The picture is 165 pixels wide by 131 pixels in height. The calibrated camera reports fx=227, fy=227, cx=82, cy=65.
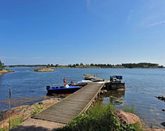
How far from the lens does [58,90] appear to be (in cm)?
3478

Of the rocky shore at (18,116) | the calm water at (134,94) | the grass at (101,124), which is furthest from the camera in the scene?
the calm water at (134,94)

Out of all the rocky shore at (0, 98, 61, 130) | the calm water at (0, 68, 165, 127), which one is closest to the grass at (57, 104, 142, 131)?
the rocky shore at (0, 98, 61, 130)

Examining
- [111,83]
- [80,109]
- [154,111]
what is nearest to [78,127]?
[80,109]

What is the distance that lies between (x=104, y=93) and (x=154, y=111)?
13.8 metres

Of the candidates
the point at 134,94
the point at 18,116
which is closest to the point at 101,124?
the point at 18,116

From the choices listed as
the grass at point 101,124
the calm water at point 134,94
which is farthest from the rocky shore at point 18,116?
the calm water at point 134,94

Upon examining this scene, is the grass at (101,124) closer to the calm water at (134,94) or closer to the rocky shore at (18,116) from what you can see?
the rocky shore at (18,116)

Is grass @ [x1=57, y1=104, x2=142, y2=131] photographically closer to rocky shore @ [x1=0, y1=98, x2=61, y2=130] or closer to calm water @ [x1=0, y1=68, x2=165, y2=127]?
rocky shore @ [x1=0, y1=98, x2=61, y2=130]

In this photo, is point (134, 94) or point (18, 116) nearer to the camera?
point (18, 116)

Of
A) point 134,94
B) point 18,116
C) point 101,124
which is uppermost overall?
point 101,124

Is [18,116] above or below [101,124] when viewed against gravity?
below

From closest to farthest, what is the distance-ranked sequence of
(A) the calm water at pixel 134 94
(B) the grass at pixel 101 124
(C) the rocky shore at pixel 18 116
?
(B) the grass at pixel 101 124 → (C) the rocky shore at pixel 18 116 → (A) the calm water at pixel 134 94

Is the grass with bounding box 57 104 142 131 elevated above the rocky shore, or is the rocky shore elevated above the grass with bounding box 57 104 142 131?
the grass with bounding box 57 104 142 131

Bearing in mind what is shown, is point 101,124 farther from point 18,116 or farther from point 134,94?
point 134,94
